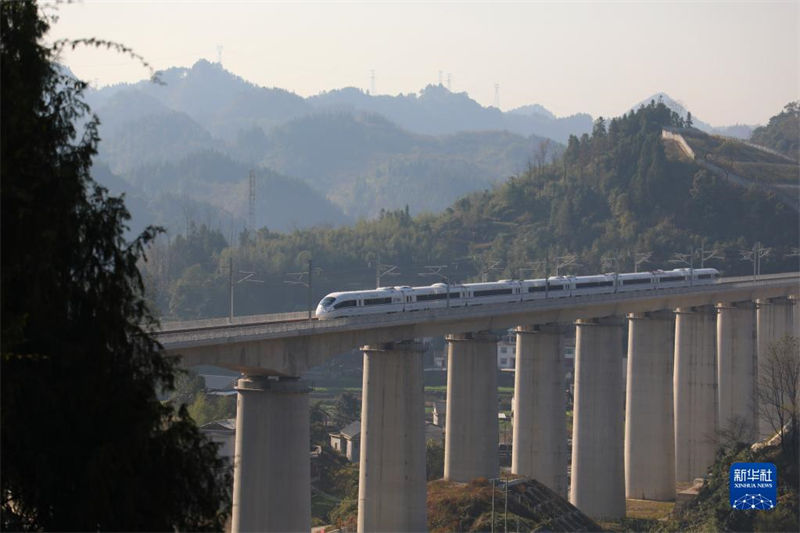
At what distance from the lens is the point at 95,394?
84.8 ft

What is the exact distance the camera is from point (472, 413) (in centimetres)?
7094

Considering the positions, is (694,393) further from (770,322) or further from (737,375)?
(770,322)

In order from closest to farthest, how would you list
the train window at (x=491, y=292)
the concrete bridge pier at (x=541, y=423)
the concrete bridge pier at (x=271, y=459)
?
1. the concrete bridge pier at (x=271, y=459)
2. the concrete bridge pier at (x=541, y=423)
3. the train window at (x=491, y=292)

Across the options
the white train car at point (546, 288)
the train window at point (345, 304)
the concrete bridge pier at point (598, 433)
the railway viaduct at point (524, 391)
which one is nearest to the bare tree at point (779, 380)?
the railway viaduct at point (524, 391)

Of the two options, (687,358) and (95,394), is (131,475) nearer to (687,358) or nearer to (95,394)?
(95,394)

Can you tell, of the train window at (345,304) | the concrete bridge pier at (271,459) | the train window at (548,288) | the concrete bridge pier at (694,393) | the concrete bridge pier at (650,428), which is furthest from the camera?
the concrete bridge pier at (694,393)

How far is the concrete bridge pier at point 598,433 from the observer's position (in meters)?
79.2

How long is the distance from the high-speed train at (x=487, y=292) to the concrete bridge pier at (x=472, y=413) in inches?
120

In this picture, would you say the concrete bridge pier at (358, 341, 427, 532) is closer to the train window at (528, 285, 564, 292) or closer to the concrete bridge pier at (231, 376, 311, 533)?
the concrete bridge pier at (231, 376, 311, 533)

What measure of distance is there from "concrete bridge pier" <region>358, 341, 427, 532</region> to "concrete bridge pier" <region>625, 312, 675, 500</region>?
90.0ft

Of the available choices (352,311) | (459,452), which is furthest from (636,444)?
(352,311)

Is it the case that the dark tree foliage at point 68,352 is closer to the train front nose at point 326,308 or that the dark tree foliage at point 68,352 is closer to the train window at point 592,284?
the train front nose at point 326,308

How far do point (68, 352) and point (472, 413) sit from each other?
46675 millimetres

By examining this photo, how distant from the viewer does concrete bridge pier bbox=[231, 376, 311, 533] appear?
172 feet
